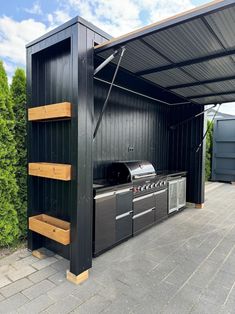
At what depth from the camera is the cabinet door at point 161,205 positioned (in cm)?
388

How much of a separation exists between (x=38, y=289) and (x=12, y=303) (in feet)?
0.81

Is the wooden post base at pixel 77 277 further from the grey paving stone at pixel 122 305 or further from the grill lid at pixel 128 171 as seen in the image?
the grill lid at pixel 128 171

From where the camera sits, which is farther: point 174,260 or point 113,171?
point 113,171

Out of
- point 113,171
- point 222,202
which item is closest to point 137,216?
point 113,171

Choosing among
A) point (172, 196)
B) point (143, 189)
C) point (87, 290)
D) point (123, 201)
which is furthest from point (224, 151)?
point (87, 290)

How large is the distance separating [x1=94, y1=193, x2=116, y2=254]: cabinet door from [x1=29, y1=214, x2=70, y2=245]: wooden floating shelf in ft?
1.22

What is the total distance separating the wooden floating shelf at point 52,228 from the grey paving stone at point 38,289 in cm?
40

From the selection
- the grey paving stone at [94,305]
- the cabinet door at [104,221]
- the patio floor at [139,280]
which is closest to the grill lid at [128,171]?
the cabinet door at [104,221]

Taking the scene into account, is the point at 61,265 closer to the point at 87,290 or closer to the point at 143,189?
the point at 87,290

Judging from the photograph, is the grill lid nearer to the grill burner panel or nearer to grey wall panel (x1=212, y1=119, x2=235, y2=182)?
the grill burner panel

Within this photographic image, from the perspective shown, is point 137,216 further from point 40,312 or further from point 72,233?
point 40,312

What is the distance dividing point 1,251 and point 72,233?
125 cm

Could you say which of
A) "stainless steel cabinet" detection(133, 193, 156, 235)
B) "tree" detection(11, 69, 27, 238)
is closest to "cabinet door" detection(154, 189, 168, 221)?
"stainless steel cabinet" detection(133, 193, 156, 235)

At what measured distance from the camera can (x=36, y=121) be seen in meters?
2.79
